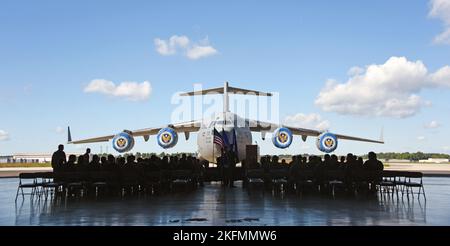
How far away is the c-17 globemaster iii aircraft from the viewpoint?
78.6 ft

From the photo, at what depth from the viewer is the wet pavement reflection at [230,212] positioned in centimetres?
810

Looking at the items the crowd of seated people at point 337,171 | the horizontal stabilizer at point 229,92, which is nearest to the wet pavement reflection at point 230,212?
the crowd of seated people at point 337,171

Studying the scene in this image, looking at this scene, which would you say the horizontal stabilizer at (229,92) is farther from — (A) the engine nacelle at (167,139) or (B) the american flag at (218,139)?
(B) the american flag at (218,139)

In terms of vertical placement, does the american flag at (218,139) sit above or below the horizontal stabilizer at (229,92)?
below

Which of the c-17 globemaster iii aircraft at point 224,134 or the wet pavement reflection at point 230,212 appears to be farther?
the c-17 globemaster iii aircraft at point 224,134

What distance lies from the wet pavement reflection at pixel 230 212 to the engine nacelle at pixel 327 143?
14.9 m

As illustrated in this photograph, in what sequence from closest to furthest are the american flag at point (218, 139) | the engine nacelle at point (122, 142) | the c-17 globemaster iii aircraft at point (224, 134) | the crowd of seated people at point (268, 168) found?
1. the crowd of seated people at point (268, 168)
2. the american flag at point (218, 139)
3. the c-17 globemaster iii aircraft at point (224, 134)
4. the engine nacelle at point (122, 142)

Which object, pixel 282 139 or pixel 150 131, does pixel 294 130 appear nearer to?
pixel 282 139

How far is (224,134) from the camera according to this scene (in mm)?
22516
